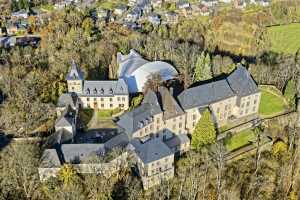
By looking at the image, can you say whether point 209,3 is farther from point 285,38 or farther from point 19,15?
point 19,15

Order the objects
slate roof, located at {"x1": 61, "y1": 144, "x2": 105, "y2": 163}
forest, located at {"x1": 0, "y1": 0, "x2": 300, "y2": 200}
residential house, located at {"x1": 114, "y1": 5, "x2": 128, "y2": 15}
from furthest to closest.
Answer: residential house, located at {"x1": 114, "y1": 5, "x2": 128, "y2": 15}, slate roof, located at {"x1": 61, "y1": 144, "x2": 105, "y2": 163}, forest, located at {"x1": 0, "y1": 0, "x2": 300, "y2": 200}

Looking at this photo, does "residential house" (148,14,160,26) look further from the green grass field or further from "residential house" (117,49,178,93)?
"residential house" (117,49,178,93)

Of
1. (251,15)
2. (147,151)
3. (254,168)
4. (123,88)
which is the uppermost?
(251,15)

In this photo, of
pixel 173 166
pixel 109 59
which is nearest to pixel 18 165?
pixel 173 166

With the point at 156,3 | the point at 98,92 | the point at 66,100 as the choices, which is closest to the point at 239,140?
the point at 98,92

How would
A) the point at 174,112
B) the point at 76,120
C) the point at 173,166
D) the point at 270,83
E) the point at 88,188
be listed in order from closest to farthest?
the point at 88,188 < the point at 173,166 < the point at 174,112 < the point at 76,120 < the point at 270,83

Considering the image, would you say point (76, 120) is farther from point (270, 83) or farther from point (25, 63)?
point (270, 83)

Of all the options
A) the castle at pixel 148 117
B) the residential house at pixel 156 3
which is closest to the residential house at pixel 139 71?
the castle at pixel 148 117

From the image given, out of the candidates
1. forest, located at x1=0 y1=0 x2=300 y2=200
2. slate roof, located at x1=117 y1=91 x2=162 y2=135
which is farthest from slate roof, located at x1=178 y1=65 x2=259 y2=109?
forest, located at x1=0 y1=0 x2=300 y2=200
